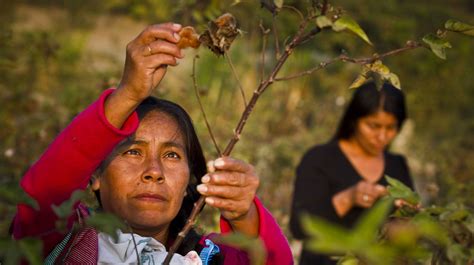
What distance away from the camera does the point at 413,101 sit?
995cm

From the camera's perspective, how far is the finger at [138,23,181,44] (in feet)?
5.39

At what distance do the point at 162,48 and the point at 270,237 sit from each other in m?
0.49

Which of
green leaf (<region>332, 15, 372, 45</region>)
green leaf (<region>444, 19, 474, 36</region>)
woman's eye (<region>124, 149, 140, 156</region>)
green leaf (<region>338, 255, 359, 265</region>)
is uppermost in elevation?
green leaf (<region>332, 15, 372, 45</region>)

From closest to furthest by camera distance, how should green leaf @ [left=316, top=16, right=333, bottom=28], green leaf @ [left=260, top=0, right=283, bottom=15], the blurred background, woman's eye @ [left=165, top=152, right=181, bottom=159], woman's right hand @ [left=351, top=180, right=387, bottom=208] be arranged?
green leaf @ [left=316, top=16, right=333, bottom=28] < green leaf @ [left=260, top=0, right=283, bottom=15] < woman's eye @ [left=165, top=152, right=181, bottom=159] < woman's right hand @ [left=351, top=180, right=387, bottom=208] < the blurred background

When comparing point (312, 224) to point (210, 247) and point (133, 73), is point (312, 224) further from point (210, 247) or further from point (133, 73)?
point (210, 247)

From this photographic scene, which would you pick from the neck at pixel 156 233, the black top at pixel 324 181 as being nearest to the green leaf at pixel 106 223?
the neck at pixel 156 233

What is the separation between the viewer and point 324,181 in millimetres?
4035

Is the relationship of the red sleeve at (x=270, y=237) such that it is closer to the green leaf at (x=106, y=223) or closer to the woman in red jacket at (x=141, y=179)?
the woman in red jacket at (x=141, y=179)

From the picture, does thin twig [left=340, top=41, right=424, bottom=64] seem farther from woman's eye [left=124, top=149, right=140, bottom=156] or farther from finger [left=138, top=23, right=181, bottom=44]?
woman's eye [left=124, top=149, right=140, bottom=156]

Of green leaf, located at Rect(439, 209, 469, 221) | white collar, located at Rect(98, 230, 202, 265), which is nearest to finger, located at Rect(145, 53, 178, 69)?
white collar, located at Rect(98, 230, 202, 265)

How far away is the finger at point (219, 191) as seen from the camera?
157 centimetres

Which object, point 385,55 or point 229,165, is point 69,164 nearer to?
point 229,165

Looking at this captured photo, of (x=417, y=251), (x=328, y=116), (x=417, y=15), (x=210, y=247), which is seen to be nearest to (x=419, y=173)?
(x=328, y=116)

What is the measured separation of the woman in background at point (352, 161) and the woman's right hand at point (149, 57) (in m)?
2.26
